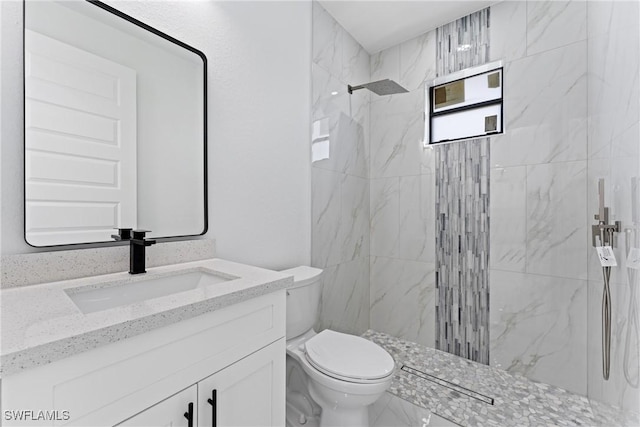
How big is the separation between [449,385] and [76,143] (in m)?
2.26

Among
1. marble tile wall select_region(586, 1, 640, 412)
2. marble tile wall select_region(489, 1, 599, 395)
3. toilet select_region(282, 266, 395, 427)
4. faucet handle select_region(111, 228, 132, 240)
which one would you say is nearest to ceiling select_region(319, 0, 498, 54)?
marble tile wall select_region(489, 1, 599, 395)

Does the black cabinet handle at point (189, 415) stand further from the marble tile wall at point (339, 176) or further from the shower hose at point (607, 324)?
the shower hose at point (607, 324)

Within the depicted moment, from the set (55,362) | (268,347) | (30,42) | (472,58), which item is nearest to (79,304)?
(55,362)

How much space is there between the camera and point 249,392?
0.94 metres

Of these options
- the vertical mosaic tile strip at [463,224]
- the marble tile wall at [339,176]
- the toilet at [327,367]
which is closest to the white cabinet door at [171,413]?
the toilet at [327,367]

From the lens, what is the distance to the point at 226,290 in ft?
2.90

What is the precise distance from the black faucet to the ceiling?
1.96 metres

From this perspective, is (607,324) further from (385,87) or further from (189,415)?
(385,87)

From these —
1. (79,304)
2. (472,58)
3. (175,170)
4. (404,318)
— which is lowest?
(404,318)

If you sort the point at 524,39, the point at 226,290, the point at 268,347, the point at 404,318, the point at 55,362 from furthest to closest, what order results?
the point at 404,318 < the point at 524,39 < the point at 268,347 < the point at 226,290 < the point at 55,362

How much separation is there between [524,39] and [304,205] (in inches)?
70.5

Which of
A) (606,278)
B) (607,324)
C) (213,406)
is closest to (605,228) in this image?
(606,278)

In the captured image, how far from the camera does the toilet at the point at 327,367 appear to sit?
1.31 m

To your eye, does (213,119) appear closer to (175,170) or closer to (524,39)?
(175,170)
